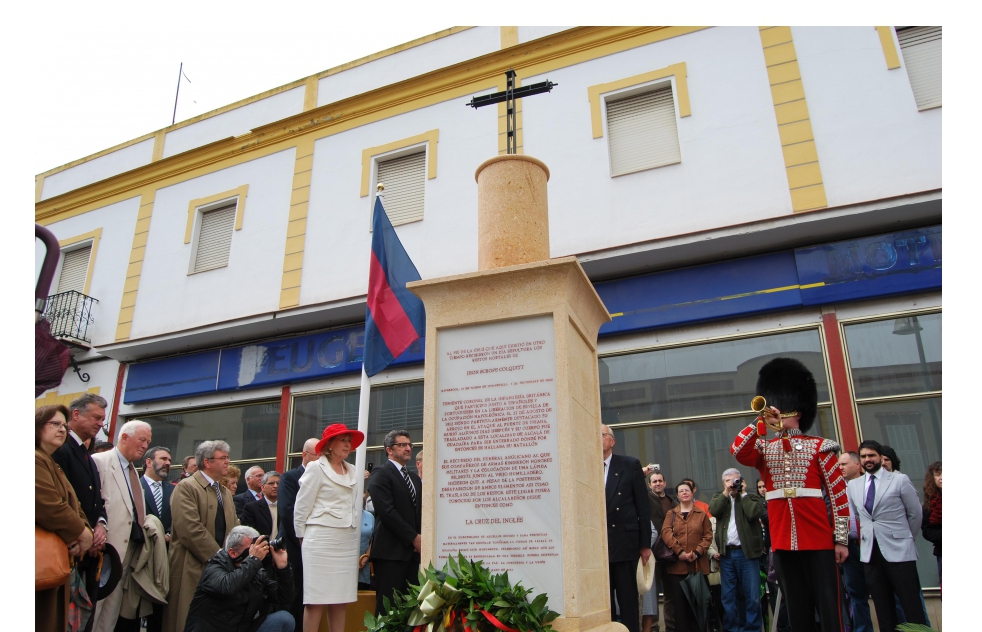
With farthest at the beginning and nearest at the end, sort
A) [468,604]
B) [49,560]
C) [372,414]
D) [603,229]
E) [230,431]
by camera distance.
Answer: [230,431] → [372,414] → [603,229] → [49,560] → [468,604]

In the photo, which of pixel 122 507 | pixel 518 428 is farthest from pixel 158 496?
pixel 518 428

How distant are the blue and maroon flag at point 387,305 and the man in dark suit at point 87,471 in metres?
2.30

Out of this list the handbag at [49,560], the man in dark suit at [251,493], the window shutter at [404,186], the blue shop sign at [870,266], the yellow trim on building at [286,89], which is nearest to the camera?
the handbag at [49,560]

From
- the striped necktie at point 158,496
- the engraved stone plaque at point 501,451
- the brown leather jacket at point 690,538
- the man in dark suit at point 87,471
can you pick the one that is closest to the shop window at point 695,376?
the brown leather jacket at point 690,538

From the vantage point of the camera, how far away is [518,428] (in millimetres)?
3928

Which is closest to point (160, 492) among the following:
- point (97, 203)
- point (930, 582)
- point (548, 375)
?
point (548, 375)

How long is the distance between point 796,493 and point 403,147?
30.7 feet

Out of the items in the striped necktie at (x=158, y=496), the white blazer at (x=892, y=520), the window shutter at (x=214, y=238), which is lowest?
the white blazer at (x=892, y=520)

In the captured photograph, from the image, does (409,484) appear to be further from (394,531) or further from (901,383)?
(901,383)

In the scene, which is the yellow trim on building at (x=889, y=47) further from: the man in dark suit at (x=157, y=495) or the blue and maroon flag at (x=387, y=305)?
the man in dark suit at (x=157, y=495)

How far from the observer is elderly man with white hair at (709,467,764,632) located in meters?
6.96

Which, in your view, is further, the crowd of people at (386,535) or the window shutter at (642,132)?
the window shutter at (642,132)

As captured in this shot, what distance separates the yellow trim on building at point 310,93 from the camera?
45.0 feet

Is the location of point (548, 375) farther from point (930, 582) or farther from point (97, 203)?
point (97, 203)
